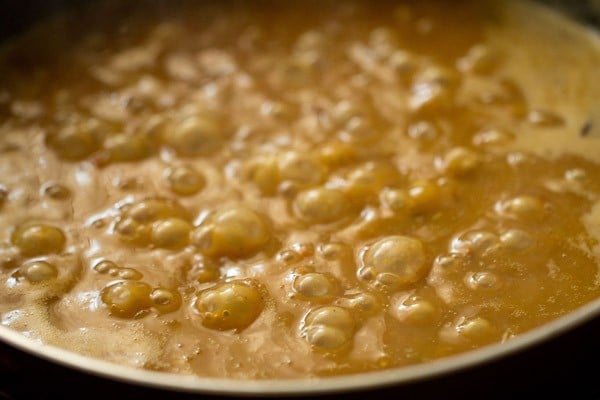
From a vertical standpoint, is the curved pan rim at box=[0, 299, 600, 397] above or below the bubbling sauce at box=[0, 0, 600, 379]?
above

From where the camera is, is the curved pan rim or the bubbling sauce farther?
the bubbling sauce

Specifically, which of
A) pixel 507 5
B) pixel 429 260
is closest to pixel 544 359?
→ pixel 429 260

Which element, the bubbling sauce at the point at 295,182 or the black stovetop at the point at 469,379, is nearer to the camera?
the black stovetop at the point at 469,379

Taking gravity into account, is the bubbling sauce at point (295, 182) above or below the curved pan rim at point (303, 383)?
below

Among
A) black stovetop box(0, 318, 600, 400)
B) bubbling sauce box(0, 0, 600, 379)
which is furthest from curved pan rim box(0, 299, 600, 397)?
bubbling sauce box(0, 0, 600, 379)

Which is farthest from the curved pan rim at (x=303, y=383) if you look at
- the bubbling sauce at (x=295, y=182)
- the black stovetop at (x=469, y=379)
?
the bubbling sauce at (x=295, y=182)

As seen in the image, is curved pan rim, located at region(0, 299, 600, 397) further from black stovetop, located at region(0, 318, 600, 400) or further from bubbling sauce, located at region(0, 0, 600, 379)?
bubbling sauce, located at region(0, 0, 600, 379)

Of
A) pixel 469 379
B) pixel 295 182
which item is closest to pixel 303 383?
pixel 469 379

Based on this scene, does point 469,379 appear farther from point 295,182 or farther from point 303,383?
point 295,182

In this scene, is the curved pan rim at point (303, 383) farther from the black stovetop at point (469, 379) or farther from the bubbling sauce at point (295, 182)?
the bubbling sauce at point (295, 182)
